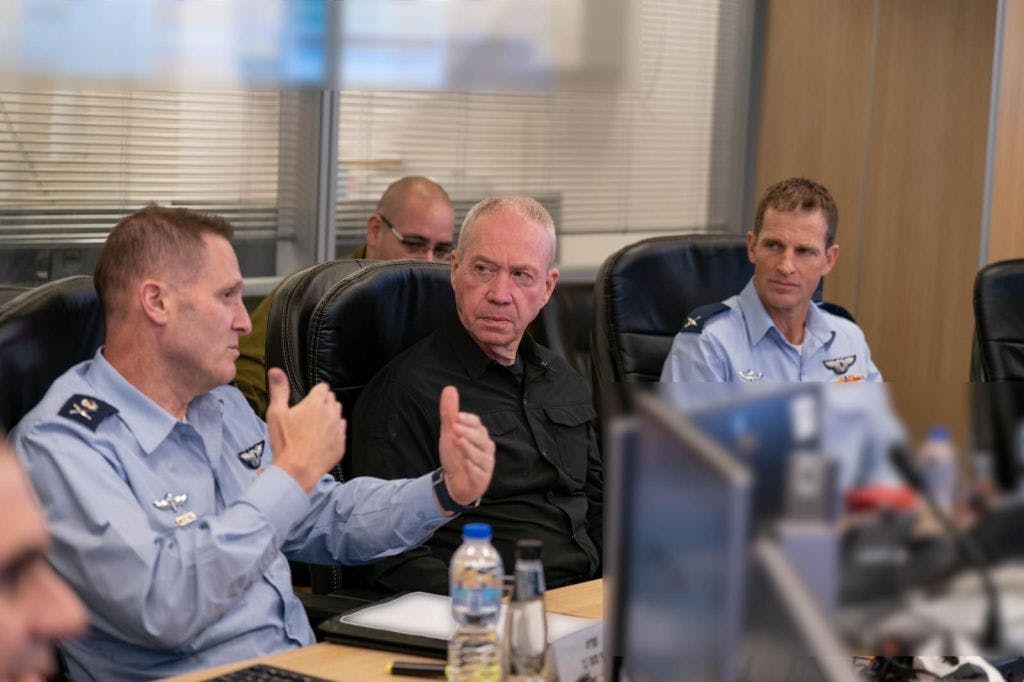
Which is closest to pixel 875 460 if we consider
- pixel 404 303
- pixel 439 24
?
pixel 404 303

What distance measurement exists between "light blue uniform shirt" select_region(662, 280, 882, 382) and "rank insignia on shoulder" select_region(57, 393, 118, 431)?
1587mm

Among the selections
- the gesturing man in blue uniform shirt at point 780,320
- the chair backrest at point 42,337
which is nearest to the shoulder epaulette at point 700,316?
the gesturing man in blue uniform shirt at point 780,320

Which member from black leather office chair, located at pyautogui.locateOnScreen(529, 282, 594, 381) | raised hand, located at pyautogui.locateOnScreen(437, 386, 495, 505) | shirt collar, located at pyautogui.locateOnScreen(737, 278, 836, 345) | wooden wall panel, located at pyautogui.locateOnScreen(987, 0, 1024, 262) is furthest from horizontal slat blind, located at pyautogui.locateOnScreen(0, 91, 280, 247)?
wooden wall panel, located at pyautogui.locateOnScreen(987, 0, 1024, 262)

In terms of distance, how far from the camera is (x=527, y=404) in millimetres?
2912

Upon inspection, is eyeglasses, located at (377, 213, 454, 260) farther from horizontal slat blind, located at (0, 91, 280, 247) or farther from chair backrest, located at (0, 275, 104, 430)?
chair backrest, located at (0, 275, 104, 430)

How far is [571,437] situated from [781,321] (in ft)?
2.69

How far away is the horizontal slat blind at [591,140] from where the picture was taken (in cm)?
480

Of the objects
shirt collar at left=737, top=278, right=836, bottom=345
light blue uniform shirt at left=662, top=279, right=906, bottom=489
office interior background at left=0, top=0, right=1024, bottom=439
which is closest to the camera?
light blue uniform shirt at left=662, top=279, right=906, bottom=489

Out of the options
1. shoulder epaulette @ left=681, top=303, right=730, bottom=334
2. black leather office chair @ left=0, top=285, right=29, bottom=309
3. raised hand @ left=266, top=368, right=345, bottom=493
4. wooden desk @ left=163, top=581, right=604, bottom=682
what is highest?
black leather office chair @ left=0, top=285, right=29, bottom=309

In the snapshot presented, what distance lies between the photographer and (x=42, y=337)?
2.16 metres

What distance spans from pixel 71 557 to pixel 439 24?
3202 millimetres

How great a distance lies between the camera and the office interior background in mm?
3992

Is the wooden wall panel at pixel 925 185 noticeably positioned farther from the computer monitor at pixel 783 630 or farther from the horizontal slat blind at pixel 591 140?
the computer monitor at pixel 783 630

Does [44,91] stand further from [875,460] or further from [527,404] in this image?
[875,460]
